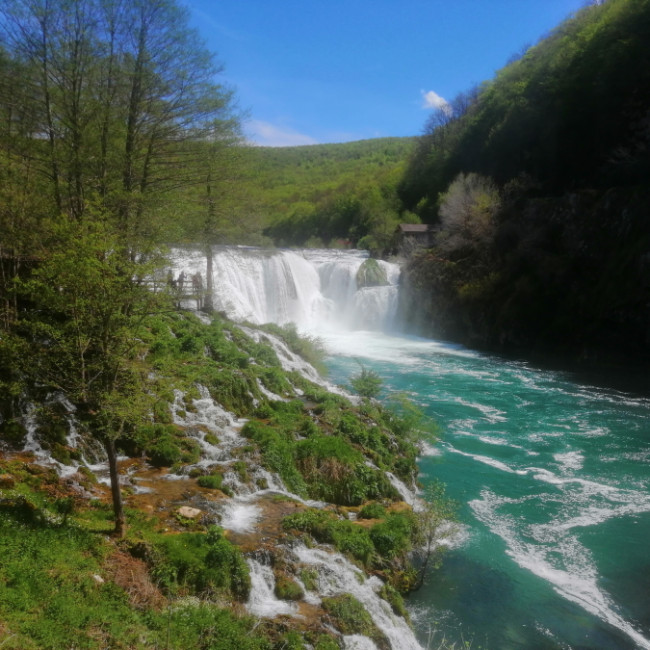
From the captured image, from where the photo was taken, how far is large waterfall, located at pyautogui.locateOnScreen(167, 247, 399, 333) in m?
27.0

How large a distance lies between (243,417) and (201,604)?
260 inches

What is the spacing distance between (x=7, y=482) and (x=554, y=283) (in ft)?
77.9

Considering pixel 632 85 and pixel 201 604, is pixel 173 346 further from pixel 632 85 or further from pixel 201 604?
pixel 632 85

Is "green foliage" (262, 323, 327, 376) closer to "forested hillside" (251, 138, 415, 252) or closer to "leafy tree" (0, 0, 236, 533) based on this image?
"leafy tree" (0, 0, 236, 533)

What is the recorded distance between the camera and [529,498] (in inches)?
426

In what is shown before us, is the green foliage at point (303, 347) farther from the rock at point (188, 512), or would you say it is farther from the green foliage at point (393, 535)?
the rock at point (188, 512)

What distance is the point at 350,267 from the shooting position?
3369cm

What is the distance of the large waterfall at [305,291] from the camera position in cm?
2703

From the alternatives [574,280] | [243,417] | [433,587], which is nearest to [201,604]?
[433,587]

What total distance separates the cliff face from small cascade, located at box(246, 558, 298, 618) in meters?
19.4

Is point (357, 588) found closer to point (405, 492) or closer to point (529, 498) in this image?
point (405, 492)

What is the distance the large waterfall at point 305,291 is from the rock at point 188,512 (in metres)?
17.8

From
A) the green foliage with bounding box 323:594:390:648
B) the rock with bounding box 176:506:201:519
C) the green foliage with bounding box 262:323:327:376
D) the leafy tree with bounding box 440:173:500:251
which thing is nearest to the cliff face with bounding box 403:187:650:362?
the leafy tree with bounding box 440:173:500:251

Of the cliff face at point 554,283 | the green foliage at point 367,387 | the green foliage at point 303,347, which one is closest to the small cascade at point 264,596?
the green foliage at point 367,387
